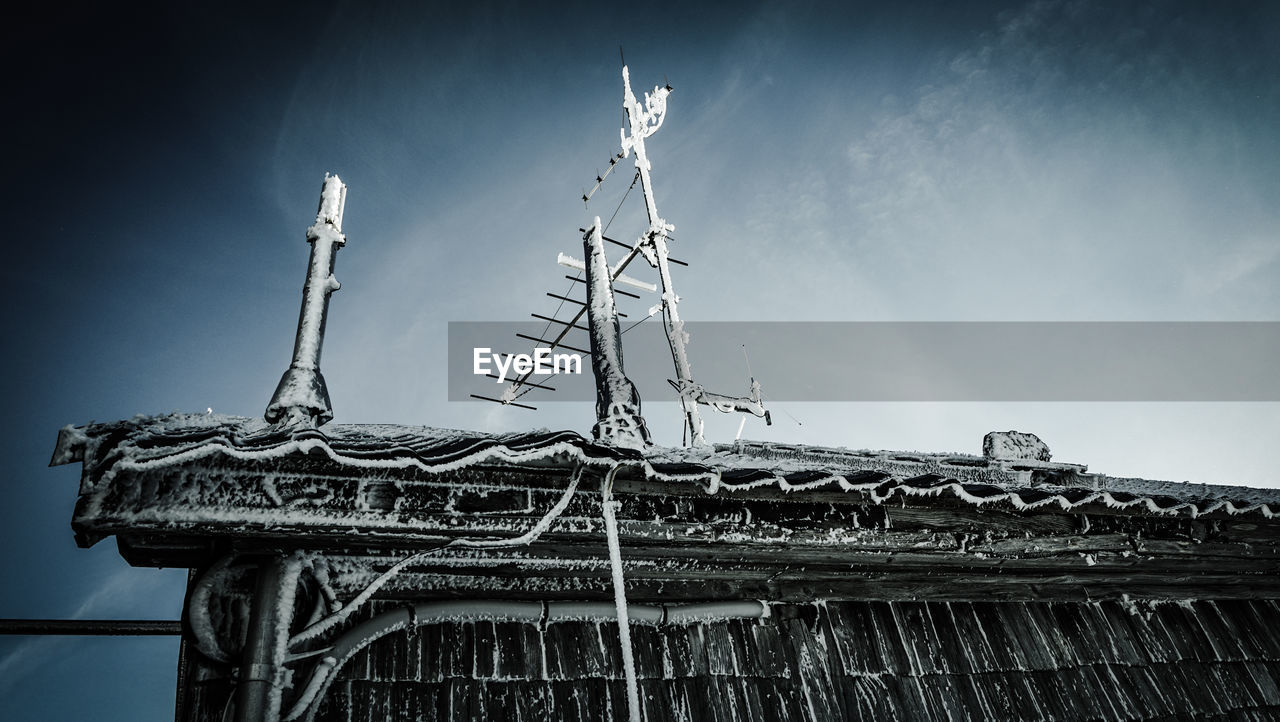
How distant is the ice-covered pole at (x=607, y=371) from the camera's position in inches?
187

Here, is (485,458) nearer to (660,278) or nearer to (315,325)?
(315,325)

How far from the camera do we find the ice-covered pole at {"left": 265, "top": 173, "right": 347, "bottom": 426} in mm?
3564

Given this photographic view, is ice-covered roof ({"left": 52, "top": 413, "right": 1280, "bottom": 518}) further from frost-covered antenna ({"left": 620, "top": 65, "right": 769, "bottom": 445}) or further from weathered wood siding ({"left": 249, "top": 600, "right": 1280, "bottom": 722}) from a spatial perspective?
frost-covered antenna ({"left": 620, "top": 65, "right": 769, "bottom": 445})

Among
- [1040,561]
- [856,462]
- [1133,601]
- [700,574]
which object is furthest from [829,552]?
[1133,601]

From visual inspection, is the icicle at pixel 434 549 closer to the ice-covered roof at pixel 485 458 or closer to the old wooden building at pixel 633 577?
the old wooden building at pixel 633 577

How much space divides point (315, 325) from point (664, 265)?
907cm

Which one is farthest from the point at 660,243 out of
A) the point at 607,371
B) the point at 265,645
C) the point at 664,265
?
the point at 265,645

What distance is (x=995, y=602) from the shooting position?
4457mm

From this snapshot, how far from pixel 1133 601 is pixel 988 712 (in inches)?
75.0

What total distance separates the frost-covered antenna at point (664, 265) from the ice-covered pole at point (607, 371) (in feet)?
12.8

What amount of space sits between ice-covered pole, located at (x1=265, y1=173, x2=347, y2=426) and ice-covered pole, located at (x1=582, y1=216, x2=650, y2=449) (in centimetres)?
202

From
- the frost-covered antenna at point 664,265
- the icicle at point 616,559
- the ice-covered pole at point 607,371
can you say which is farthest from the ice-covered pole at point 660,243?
the icicle at point 616,559

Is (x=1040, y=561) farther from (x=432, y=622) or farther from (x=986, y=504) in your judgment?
(x=432, y=622)

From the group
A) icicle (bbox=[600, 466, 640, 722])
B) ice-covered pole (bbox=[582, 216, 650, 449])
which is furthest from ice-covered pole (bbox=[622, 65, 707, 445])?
icicle (bbox=[600, 466, 640, 722])
